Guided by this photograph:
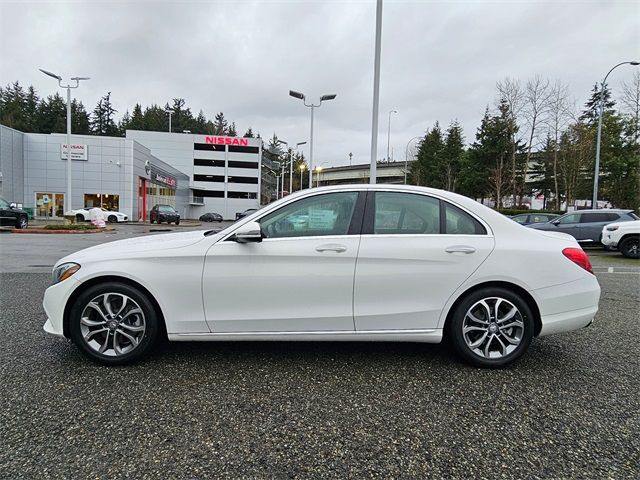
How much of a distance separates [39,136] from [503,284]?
43.1 metres

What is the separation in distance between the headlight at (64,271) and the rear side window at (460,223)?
3225 millimetres

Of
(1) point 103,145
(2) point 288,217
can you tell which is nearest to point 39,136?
(1) point 103,145

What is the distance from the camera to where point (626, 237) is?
39.9 feet

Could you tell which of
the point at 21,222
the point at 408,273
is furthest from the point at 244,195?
the point at 408,273

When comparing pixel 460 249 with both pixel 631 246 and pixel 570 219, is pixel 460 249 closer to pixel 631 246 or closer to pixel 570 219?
pixel 631 246

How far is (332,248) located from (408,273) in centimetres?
68

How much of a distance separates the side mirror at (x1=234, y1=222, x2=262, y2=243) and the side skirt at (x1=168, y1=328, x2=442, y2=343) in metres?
0.79

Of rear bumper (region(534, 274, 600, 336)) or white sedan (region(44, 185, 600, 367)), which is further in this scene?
rear bumper (region(534, 274, 600, 336))

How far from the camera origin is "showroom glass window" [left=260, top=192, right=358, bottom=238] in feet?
10.6

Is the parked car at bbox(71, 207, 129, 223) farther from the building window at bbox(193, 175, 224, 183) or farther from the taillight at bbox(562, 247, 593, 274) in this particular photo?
the taillight at bbox(562, 247, 593, 274)

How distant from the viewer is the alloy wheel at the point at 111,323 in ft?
10.3

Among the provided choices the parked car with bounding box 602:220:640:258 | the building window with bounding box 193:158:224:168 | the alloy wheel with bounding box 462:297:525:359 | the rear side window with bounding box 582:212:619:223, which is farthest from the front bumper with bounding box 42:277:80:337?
the building window with bounding box 193:158:224:168

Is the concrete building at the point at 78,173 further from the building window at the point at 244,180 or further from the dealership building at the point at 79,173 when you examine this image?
the building window at the point at 244,180

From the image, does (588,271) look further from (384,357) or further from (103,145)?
(103,145)
